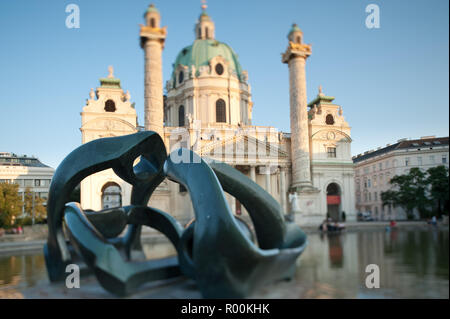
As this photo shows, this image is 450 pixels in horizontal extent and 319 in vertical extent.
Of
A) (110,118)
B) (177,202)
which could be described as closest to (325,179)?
(177,202)

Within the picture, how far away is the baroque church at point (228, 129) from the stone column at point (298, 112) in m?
0.11

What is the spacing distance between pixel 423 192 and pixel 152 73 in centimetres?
3375

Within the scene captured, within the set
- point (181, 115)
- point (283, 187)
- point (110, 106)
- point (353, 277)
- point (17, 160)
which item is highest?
point (181, 115)

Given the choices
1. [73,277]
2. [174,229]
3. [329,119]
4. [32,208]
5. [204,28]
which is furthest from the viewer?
[204,28]

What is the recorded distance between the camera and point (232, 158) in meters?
41.6

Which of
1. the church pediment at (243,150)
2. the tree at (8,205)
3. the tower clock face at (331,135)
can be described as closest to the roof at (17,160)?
the tree at (8,205)

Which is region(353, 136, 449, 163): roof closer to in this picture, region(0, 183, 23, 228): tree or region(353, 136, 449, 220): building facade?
region(353, 136, 449, 220): building facade

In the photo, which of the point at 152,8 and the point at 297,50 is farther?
the point at 297,50

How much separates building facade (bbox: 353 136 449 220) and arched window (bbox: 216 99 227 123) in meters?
25.5

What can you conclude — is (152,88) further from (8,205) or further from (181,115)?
(8,205)

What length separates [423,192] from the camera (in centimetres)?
4341

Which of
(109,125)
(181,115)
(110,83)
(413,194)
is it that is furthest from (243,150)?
(413,194)

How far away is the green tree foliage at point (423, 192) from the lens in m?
41.3
